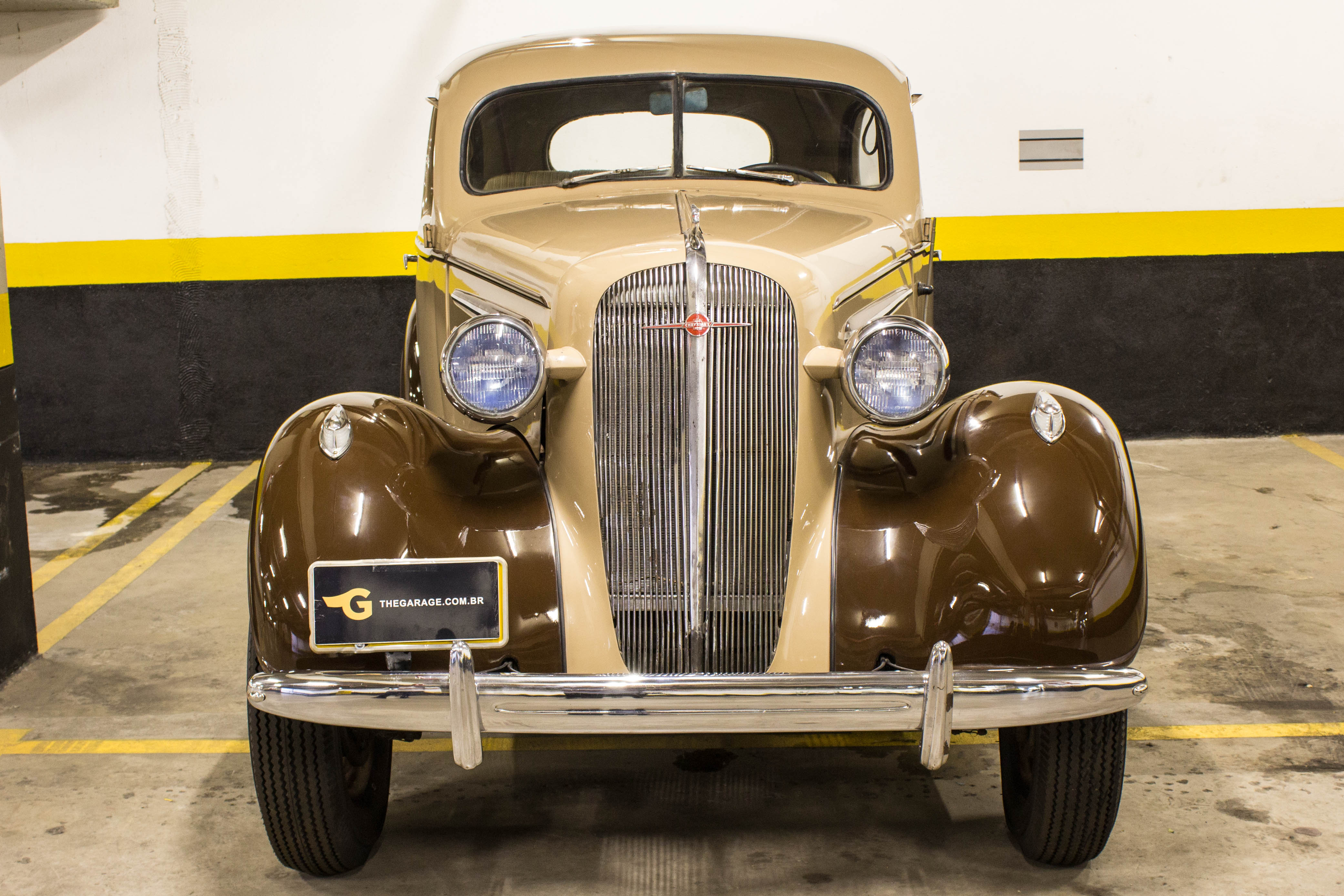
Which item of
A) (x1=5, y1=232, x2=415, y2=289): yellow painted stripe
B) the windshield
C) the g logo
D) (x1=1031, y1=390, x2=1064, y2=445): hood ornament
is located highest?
the windshield

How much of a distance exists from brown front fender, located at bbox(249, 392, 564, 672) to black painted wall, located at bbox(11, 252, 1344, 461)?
403cm

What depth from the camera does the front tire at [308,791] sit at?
92.9 inches

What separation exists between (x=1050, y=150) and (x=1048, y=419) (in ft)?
13.8

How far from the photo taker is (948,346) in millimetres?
6328

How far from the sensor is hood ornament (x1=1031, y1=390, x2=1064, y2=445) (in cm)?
236

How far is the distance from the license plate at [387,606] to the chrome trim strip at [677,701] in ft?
0.31

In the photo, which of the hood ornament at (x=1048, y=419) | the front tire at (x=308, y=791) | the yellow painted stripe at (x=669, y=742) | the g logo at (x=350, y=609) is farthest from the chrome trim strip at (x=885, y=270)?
the front tire at (x=308, y=791)

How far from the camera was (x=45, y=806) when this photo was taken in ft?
9.46

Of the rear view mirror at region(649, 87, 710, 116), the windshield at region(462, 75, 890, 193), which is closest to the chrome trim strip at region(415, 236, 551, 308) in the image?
the windshield at region(462, 75, 890, 193)

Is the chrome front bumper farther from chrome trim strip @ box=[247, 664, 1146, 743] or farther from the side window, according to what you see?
the side window

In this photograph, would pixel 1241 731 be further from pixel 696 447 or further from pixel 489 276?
pixel 489 276

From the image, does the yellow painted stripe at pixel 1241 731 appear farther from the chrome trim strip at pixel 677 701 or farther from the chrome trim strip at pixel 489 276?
the chrome trim strip at pixel 489 276

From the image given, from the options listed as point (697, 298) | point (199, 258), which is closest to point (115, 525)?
point (199, 258)

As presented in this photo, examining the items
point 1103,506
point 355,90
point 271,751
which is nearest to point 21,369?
point 355,90
